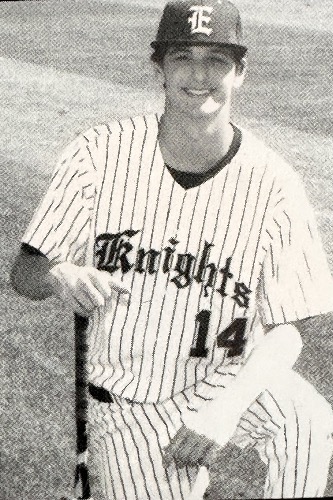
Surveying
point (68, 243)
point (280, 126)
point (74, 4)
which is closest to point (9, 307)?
point (68, 243)

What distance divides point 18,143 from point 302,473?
6943mm

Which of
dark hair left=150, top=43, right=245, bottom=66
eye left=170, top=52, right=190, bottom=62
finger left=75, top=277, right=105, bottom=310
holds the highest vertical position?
dark hair left=150, top=43, right=245, bottom=66

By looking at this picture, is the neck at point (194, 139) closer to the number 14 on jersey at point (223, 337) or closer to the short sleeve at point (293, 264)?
the short sleeve at point (293, 264)

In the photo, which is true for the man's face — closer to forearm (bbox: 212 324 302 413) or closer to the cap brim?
the cap brim

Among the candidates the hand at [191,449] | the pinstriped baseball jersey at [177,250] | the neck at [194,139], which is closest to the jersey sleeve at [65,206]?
the pinstriped baseball jersey at [177,250]

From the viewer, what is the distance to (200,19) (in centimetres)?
303

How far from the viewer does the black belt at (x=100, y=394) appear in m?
3.29

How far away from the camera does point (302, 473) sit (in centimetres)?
290

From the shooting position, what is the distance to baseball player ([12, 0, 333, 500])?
3090 millimetres

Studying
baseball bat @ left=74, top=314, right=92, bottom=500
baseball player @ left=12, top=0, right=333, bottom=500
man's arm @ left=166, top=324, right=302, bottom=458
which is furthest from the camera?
baseball player @ left=12, top=0, right=333, bottom=500

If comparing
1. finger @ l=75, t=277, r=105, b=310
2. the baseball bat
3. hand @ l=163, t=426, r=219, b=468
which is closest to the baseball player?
the baseball bat

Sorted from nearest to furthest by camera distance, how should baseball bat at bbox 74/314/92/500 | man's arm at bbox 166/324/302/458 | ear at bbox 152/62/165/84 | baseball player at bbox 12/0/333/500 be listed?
1. man's arm at bbox 166/324/302/458
2. baseball bat at bbox 74/314/92/500
3. baseball player at bbox 12/0/333/500
4. ear at bbox 152/62/165/84

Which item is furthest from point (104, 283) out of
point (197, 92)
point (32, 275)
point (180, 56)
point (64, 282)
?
point (180, 56)

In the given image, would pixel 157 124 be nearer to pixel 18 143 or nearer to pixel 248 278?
pixel 248 278
